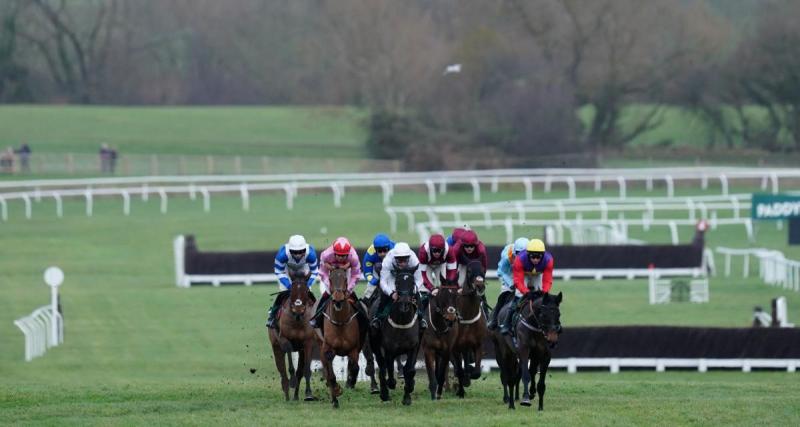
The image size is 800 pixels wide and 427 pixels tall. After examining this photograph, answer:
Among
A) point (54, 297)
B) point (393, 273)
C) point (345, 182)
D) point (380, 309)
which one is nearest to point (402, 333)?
point (380, 309)

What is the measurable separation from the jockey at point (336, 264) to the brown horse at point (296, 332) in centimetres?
13

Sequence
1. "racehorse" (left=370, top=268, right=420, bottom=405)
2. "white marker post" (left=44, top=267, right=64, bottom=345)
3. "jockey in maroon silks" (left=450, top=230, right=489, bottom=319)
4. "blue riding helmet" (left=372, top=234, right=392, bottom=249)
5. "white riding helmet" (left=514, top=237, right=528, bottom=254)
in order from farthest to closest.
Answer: "white marker post" (left=44, top=267, right=64, bottom=345) < "blue riding helmet" (left=372, top=234, right=392, bottom=249) < "white riding helmet" (left=514, top=237, right=528, bottom=254) < "jockey in maroon silks" (left=450, top=230, right=489, bottom=319) < "racehorse" (left=370, top=268, right=420, bottom=405)

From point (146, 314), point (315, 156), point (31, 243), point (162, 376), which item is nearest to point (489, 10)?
point (315, 156)

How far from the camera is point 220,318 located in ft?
75.8

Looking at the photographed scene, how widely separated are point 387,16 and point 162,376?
4237cm

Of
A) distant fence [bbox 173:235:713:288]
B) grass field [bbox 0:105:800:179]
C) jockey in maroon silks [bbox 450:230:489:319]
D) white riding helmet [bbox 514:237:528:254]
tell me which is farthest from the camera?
grass field [bbox 0:105:800:179]

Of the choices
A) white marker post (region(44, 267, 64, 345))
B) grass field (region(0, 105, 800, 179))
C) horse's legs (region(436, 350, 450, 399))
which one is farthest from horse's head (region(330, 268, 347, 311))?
grass field (region(0, 105, 800, 179))

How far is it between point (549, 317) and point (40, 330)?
1026cm

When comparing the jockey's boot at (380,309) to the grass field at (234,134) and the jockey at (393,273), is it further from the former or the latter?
the grass field at (234,134)

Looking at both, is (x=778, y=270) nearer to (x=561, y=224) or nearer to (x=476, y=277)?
(x=561, y=224)

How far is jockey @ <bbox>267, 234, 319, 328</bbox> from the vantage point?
1295cm

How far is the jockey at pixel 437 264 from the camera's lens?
12.9 metres

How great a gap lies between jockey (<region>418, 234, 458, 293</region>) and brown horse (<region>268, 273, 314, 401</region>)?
0.97 m

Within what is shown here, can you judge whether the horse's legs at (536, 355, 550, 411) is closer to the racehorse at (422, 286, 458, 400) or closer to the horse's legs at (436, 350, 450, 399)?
the racehorse at (422, 286, 458, 400)
